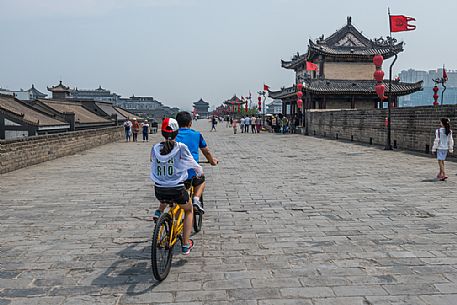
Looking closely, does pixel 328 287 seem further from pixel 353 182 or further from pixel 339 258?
pixel 353 182

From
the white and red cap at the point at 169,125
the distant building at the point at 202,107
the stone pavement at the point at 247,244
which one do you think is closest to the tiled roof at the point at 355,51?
the stone pavement at the point at 247,244

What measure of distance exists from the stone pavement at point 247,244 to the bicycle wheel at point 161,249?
4.8 inches

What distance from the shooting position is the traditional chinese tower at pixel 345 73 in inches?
1379

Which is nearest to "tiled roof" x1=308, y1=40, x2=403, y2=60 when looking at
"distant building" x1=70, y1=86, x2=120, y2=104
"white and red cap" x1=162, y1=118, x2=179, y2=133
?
"white and red cap" x1=162, y1=118, x2=179, y2=133

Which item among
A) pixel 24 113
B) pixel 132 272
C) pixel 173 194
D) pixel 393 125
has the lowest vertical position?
pixel 132 272

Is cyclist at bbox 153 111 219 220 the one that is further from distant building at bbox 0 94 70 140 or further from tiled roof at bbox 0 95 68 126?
tiled roof at bbox 0 95 68 126

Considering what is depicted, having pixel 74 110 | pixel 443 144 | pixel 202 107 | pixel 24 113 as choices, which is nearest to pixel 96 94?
pixel 202 107

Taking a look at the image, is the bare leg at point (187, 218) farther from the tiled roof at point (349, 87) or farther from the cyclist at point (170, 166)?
the tiled roof at point (349, 87)

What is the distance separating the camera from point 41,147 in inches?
532

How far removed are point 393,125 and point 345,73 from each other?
63.1 ft

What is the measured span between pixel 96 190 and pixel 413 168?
8422 millimetres

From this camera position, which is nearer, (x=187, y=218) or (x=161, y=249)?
(x=161, y=249)

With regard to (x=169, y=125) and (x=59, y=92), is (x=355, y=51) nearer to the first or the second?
(x=59, y=92)

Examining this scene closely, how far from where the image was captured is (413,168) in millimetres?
11727
